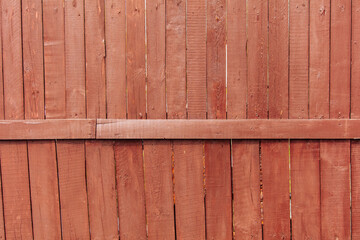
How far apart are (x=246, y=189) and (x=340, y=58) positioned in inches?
43.6

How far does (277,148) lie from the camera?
6.08 feet

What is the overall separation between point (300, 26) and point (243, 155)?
0.96 m

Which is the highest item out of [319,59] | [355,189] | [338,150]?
[319,59]

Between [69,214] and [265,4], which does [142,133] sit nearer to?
[69,214]

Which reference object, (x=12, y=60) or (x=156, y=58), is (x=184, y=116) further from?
(x=12, y=60)

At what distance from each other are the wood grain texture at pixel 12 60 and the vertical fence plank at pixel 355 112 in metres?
2.30

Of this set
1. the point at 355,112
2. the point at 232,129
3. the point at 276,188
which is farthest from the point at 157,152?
the point at 355,112

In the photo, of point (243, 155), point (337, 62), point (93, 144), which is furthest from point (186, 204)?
point (337, 62)

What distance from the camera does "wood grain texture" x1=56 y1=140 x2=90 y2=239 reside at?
74.1 inches

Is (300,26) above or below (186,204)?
above

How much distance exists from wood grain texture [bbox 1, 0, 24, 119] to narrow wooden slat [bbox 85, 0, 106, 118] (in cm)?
48

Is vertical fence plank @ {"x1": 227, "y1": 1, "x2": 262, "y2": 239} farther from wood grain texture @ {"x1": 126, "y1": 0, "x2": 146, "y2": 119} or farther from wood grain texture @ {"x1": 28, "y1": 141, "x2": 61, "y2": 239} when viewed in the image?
wood grain texture @ {"x1": 28, "y1": 141, "x2": 61, "y2": 239}

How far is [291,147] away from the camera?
185 cm

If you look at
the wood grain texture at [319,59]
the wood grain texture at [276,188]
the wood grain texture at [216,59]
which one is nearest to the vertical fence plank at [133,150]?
the wood grain texture at [216,59]
